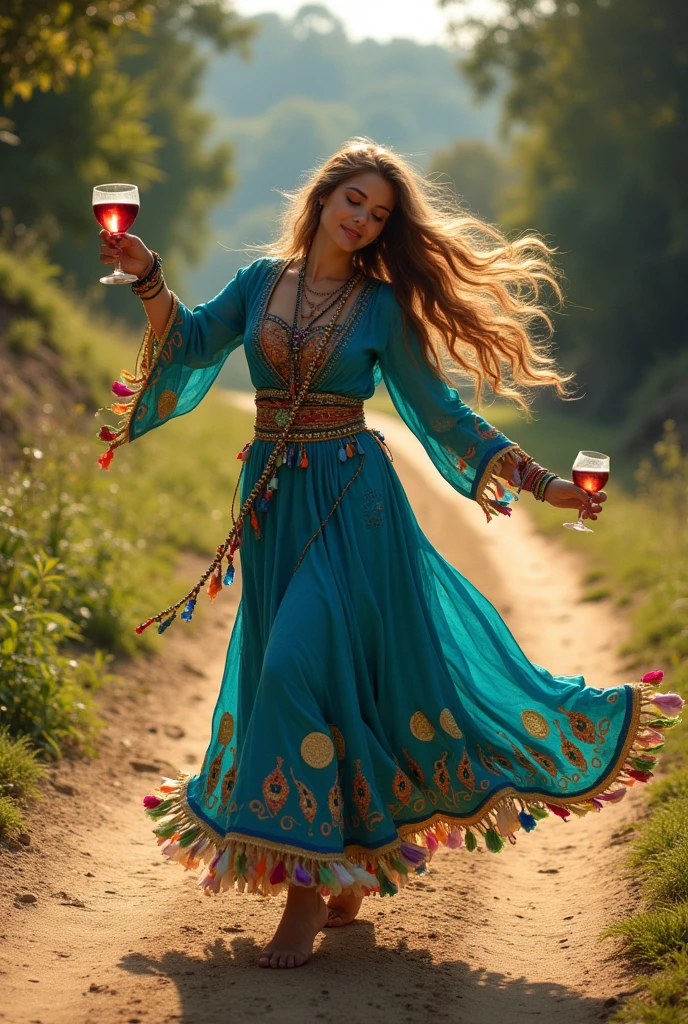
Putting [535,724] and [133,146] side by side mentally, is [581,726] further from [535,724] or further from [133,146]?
[133,146]

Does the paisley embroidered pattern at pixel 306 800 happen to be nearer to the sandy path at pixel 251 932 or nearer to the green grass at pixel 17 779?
the sandy path at pixel 251 932

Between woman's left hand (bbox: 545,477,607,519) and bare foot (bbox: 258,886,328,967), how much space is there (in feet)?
4.57

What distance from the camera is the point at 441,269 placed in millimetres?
4242

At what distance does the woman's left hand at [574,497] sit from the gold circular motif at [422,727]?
784mm

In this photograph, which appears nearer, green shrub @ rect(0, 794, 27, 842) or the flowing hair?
the flowing hair

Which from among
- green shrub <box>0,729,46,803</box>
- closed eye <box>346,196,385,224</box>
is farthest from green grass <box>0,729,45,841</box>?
closed eye <box>346,196,385,224</box>

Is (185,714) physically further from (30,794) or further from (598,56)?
(598,56)

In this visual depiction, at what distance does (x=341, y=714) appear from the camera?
3779 mm

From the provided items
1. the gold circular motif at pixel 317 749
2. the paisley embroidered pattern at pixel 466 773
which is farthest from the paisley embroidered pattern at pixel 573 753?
the gold circular motif at pixel 317 749

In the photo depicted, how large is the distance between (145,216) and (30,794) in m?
30.3

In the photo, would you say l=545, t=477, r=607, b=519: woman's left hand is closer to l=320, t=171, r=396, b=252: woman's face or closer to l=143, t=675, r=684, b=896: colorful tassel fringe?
l=143, t=675, r=684, b=896: colorful tassel fringe

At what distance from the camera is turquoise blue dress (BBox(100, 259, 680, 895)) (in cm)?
366

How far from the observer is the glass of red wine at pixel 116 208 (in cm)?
382

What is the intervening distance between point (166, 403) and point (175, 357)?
0.20 metres
